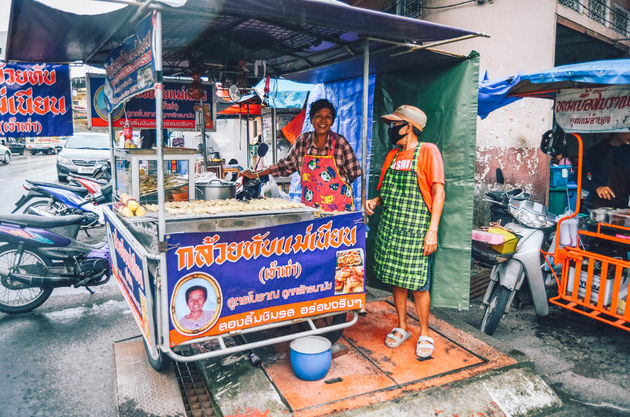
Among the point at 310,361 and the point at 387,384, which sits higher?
the point at 310,361

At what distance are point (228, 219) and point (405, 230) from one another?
1322mm

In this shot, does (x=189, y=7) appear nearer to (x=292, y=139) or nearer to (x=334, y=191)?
(x=334, y=191)

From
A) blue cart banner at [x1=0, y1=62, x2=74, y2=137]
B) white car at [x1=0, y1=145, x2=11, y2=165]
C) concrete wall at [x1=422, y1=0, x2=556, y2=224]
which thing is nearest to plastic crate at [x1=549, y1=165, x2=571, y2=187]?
concrete wall at [x1=422, y1=0, x2=556, y2=224]

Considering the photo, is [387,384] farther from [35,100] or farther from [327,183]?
[35,100]

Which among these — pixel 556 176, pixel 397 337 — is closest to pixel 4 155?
pixel 556 176

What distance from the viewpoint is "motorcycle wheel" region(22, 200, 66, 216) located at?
23.4ft

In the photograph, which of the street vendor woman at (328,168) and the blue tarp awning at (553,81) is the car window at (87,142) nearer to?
the street vendor woman at (328,168)

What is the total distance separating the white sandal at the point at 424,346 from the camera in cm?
329

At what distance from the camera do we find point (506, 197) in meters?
4.44

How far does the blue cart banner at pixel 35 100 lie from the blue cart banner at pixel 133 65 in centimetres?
132

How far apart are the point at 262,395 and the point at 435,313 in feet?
7.03

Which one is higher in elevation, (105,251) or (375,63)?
(375,63)

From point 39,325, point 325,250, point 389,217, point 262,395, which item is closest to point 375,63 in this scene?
point 389,217

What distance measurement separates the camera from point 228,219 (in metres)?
3.12
